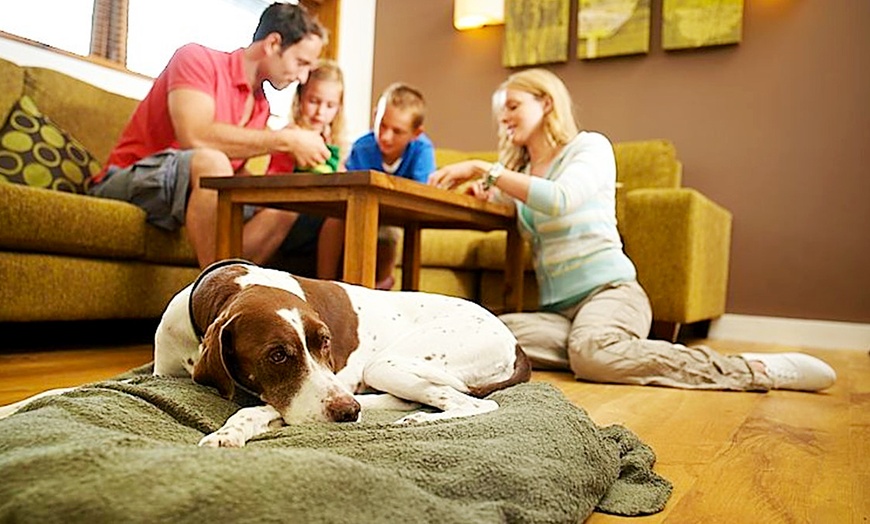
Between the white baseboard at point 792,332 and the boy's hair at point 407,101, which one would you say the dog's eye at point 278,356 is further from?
the white baseboard at point 792,332

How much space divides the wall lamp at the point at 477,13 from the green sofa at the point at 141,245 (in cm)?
89

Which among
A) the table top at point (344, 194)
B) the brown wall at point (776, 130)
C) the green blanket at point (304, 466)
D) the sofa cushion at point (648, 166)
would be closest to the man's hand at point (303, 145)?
the table top at point (344, 194)

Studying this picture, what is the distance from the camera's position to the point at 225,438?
3.58 feet

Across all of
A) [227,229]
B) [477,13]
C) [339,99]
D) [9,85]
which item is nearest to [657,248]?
[339,99]

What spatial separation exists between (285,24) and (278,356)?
1.48m

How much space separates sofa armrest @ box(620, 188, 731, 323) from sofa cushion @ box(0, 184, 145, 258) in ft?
6.64

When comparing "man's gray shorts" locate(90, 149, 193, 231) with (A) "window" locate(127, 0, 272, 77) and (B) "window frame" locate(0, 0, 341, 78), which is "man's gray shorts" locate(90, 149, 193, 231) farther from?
(B) "window frame" locate(0, 0, 341, 78)

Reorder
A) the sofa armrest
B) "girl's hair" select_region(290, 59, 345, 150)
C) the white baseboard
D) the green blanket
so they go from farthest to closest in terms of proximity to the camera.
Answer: the white baseboard, the sofa armrest, "girl's hair" select_region(290, 59, 345, 150), the green blanket

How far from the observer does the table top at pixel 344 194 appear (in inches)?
77.9

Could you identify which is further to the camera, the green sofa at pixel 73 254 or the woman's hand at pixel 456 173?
the woman's hand at pixel 456 173

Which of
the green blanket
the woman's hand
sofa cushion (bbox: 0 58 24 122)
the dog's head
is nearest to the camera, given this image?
the green blanket

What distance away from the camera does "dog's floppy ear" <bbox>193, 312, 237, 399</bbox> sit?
1198 millimetres

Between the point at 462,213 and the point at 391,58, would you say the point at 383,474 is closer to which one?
the point at 462,213

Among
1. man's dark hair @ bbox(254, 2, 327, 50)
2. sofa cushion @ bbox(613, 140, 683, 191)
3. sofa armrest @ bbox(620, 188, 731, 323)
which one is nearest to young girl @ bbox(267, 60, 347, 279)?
man's dark hair @ bbox(254, 2, 327, 50)
